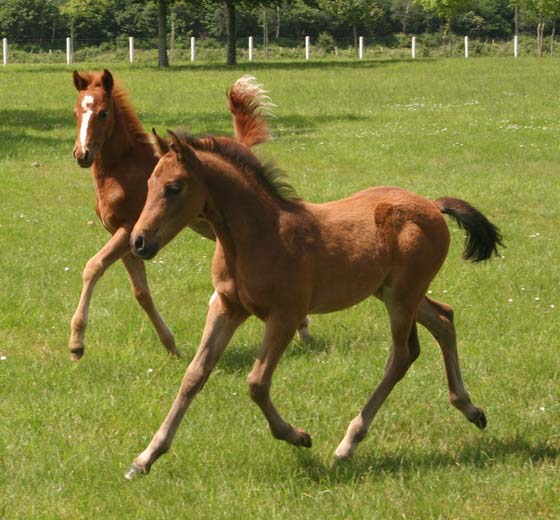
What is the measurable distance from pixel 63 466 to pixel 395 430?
1.93 m

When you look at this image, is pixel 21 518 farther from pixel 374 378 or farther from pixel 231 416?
pixel 374 378

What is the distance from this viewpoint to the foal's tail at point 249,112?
24.4 ft

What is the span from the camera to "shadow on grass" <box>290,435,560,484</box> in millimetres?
5578

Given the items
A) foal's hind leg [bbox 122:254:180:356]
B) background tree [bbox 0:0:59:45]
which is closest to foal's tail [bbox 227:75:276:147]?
foal's hind leg [bbox 122:254:180:356]

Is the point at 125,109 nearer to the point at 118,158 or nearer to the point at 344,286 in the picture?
the point at 118,158

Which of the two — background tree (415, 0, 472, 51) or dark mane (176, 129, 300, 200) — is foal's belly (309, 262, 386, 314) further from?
background tree (415, 0, 472, 51)

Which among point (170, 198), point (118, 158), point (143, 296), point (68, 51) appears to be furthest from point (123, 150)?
point (68, 51)

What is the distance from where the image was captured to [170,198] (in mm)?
5320

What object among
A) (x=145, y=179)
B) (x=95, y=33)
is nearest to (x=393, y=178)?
(x=145, y=179)

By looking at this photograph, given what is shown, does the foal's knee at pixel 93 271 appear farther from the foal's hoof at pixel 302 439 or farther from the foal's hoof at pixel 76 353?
the foal's hoof at pixel 302 439

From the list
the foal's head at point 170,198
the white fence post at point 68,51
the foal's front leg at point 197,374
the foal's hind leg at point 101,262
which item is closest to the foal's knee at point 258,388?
the foal's front leg at point 197,374

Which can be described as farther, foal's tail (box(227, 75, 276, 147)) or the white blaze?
the white blaze

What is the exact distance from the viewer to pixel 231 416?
21.2 ft

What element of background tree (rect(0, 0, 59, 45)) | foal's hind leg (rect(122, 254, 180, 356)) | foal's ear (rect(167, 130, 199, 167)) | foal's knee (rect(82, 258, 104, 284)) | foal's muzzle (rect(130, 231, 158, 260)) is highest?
background tree (rect(0, 0, 59, 45))
